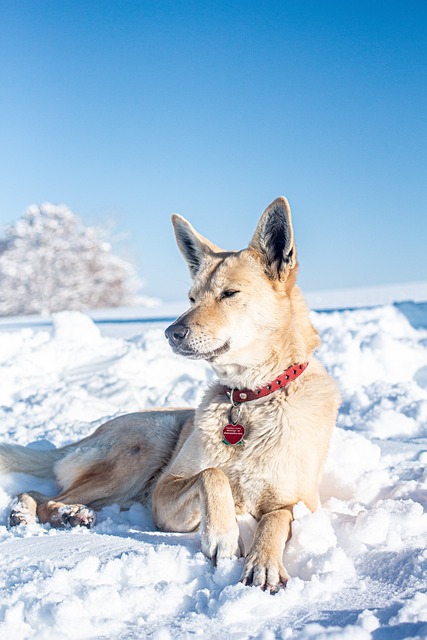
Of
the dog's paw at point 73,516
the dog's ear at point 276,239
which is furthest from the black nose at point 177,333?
the dog's paw at point 73,516

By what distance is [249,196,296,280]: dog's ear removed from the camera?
10.4 ft

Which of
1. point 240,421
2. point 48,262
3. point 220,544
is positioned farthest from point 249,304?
point 48,262

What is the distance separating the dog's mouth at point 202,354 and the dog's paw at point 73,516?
0.99 meters

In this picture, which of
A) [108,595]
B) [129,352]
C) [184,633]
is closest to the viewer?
[184,633]

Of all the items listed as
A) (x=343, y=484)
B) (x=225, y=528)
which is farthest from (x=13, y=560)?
(x=343, y=484)

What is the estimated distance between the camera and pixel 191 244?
3895 millimetres

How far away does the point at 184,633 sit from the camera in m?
1.87

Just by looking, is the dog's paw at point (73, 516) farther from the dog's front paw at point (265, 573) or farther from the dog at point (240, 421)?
the dog's front paw at point (265, 573)

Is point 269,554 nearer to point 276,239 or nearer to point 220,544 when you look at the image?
point 220,544

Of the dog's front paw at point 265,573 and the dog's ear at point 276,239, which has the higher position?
the dog's ear at point 276,239

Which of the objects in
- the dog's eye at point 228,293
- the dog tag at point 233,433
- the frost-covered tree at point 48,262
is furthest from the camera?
the frost-covered tree at point 48,262

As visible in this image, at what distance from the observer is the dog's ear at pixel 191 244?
3793 mm

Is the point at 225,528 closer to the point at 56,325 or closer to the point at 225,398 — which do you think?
the point at 225,398

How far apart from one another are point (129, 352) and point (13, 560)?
22.2 feet
